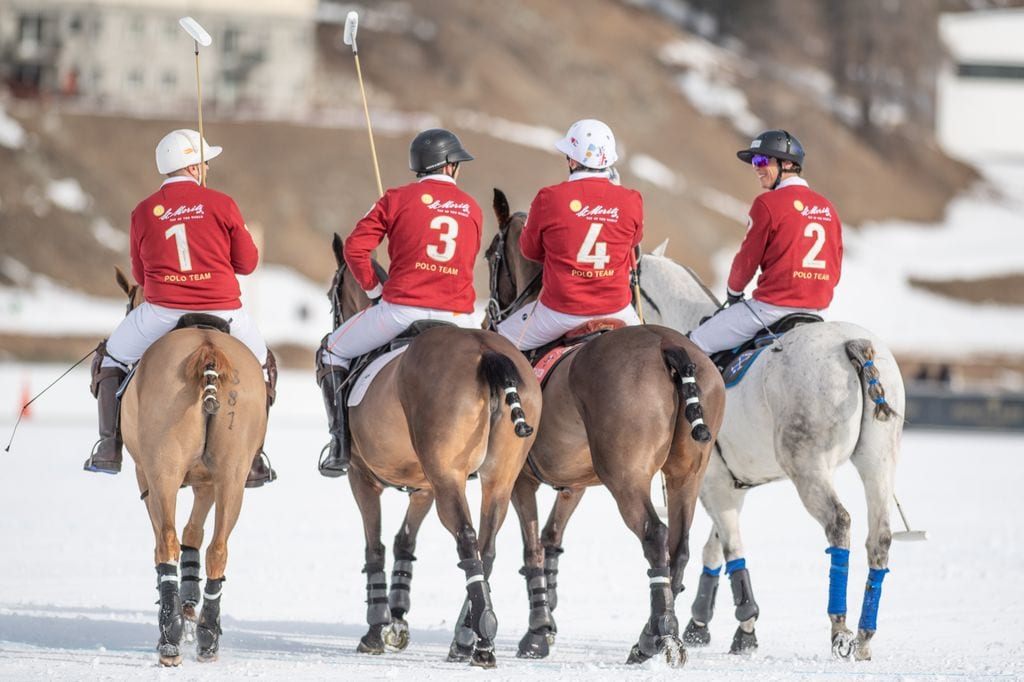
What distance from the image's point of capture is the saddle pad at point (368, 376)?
→ 8.73m

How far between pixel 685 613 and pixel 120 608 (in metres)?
4.11

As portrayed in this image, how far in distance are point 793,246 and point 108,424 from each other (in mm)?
4508

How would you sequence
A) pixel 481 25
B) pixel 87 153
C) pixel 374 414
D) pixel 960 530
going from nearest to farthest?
pixel 374 414, pixel 960 530, pixel 87 153, pixel 481 25

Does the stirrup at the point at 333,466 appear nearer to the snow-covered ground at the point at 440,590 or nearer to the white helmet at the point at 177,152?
the snow-covered ground at the point at 440,590

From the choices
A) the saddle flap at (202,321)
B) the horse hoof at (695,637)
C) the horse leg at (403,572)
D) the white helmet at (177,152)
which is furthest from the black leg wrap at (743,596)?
the white helmet at (177,152)

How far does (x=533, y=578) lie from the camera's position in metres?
8.70

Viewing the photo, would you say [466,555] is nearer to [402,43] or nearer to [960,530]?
[960,530]

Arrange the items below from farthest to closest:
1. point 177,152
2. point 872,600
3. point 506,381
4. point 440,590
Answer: point 440,590
point 177,152
point 872,600
point 506,381

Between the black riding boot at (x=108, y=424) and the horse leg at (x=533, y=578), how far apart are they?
248cm

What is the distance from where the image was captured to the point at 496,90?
7212 centimetres

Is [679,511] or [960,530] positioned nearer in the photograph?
[679,511]

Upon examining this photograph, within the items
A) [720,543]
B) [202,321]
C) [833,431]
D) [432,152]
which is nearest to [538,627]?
[720,543]

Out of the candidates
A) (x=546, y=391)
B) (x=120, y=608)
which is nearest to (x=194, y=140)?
(x=546, y=391)

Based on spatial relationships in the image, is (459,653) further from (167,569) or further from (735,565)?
(735,565)
